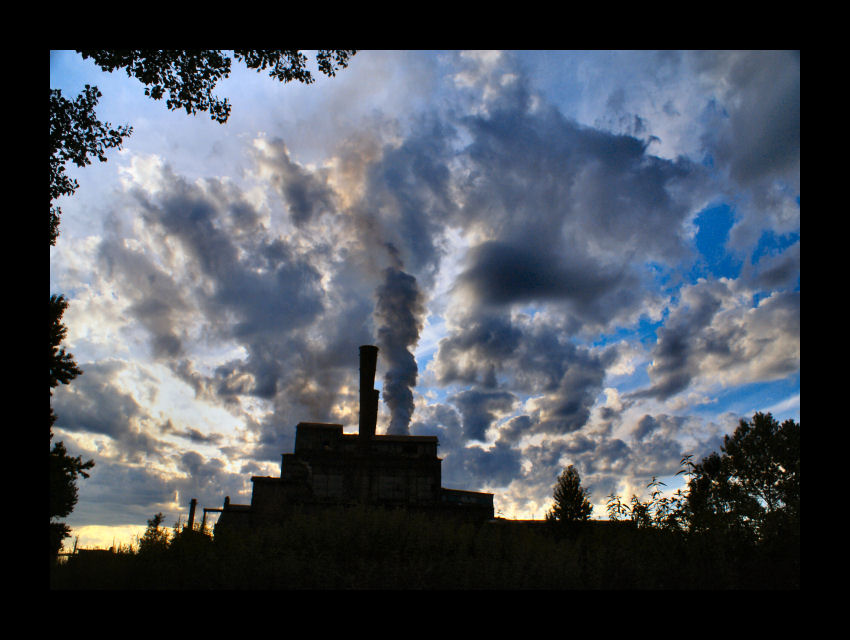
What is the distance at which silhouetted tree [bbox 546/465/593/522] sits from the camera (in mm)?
27438

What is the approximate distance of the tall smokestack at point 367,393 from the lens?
118 ft

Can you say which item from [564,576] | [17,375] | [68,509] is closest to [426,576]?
[564,576]

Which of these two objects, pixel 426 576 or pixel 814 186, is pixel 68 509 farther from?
pixel 814 186

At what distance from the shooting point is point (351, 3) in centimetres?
260

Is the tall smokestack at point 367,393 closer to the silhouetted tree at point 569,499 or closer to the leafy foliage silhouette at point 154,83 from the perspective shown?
the silhouetted tree at point 569,499

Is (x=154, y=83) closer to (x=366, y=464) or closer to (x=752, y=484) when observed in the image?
(x=366, y=464)

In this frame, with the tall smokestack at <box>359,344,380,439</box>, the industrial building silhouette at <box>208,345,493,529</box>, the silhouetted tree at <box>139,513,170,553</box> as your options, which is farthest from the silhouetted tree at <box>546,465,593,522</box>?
the silhouetted tree at <box>139,513,170,553</box>

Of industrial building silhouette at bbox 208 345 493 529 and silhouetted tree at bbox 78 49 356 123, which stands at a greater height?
silhouetted tree at bbox 78 49 356 123

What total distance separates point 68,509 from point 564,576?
27581mm

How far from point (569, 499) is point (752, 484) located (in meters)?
22.4

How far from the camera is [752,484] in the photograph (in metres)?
40.7

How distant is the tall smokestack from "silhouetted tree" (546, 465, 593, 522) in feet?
44.5

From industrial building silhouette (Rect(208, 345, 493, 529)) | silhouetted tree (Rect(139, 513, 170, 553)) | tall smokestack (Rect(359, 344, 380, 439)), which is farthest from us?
tall smokestack (Rect(359, 344, 380, 439))

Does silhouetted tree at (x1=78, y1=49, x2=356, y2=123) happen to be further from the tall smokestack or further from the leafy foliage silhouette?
the tall smokestack
